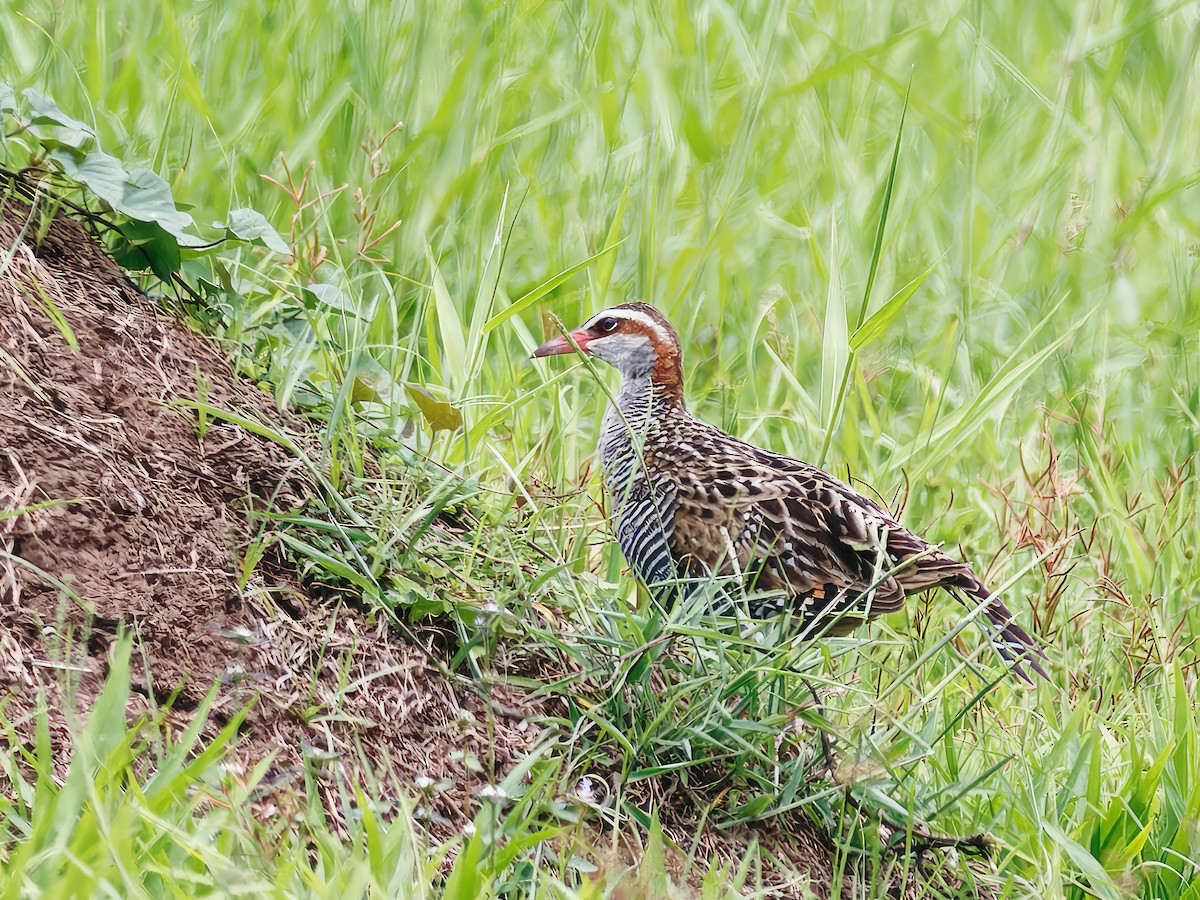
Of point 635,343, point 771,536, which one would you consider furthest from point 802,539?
point 635,343

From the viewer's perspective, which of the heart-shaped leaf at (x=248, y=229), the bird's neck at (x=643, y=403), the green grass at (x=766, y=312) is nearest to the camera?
the green grass at (x=766, y=312)

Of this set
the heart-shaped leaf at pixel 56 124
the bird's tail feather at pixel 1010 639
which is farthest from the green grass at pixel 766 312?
the heart-shaped leaf at pixel 56 124

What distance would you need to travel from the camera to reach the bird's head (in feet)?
15.4

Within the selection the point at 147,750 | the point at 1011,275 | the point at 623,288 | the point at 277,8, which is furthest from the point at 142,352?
the point at 1011,275

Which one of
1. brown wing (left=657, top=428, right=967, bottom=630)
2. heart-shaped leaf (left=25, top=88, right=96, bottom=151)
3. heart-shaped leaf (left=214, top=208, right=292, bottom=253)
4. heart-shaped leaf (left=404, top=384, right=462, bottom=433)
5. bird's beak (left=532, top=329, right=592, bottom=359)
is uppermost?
heart-shaped leaf (left=25, top=88, right=96, bottom=151)

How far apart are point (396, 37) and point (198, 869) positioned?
4.36 meters

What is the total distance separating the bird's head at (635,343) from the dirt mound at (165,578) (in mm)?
1547

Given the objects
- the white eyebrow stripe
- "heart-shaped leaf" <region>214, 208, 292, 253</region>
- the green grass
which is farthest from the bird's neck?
"heart-shaped leaf" <region>214, 208, 292, 253</region>

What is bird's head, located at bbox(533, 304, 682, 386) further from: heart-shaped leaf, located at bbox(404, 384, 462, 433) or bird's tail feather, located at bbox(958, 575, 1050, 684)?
bird's tail feather, located at bbox(958, 575, 1050, 684)

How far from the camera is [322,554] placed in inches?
125

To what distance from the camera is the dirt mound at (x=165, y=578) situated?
2814mm

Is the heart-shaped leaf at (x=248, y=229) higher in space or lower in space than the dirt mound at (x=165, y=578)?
higher

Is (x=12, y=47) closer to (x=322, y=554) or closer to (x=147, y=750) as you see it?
(x=322, y=554)

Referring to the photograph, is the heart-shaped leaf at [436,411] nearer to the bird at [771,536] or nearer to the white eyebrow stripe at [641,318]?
the bird at [771,536]
